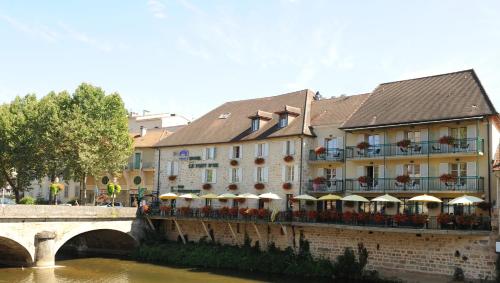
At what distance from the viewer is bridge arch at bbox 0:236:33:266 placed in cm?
3438

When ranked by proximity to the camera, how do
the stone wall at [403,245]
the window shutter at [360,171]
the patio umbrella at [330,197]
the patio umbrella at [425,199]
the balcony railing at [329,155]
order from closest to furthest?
the stone wall at [403,245], the patio umbrella at [425,199], the patio umbrella at [330,197], the window shutter at [360,171], the balcony railing at [329,155]

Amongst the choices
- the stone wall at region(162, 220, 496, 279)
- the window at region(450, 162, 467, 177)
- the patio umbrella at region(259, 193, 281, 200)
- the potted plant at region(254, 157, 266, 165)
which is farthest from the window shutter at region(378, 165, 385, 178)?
the potted plant at region(254, 157, 266, 165)

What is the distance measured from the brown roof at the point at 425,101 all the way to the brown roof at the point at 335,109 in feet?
3.51

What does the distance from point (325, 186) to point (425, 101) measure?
811 cm

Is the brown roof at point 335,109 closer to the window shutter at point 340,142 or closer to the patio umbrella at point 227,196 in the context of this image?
the window shutter at point 340,142

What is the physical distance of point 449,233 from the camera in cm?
2838

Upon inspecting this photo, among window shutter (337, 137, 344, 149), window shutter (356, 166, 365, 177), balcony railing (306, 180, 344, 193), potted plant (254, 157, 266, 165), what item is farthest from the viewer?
potted plant (254, 157, 266, 165)

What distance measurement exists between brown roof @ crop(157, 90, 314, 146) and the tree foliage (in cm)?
549

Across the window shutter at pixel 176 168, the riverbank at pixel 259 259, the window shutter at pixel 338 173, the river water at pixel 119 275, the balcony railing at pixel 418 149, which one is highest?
the balcony railing at pixel 418 149

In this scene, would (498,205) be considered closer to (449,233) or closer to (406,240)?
(449,233)

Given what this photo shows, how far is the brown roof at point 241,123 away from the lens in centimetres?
4005

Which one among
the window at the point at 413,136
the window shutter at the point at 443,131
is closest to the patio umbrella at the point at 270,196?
the window at the point at 413,136

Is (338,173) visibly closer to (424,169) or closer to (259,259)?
(424,169)

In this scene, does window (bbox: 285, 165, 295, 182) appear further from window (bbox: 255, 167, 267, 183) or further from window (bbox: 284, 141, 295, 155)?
window (bbox: 255, 167, 267, 183)
